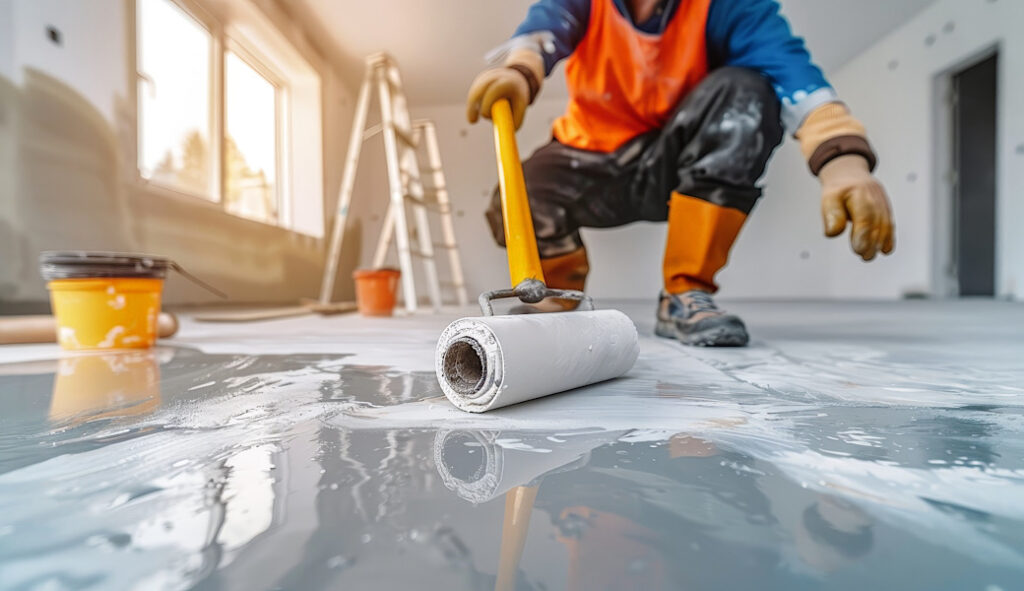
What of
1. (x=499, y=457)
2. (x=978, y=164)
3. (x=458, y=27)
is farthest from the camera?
(x=978, y=164)

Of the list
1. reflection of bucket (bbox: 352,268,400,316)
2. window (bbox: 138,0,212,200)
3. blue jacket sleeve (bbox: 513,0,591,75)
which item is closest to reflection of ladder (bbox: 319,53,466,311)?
reflection of bucket (bbox: 352,268,400,316)

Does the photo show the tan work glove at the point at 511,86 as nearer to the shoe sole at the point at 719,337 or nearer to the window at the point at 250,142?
the shoe sole at the point at 719,337

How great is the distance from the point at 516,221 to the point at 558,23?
799 mm

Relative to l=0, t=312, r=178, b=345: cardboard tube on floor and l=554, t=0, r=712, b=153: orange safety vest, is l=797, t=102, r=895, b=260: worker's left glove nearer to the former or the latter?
l=554, t=0, r=712, b=153: orange safety vest

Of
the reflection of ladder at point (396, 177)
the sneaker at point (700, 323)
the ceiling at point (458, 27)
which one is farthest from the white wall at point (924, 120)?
the reflection of ladder at point (396, 177)

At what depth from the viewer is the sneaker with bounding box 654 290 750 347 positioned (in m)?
1.11

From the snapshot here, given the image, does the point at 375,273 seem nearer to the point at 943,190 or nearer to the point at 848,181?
the point at 848,181

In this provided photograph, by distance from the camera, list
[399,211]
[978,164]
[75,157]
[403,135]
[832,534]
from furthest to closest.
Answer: [978,164], [403,135], [399,211], [75,157], [832,534]

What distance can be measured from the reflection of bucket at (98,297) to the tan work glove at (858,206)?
1557 millimetres

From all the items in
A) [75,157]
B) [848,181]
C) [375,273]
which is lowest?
[375,273]

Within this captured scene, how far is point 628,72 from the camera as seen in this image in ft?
4.75

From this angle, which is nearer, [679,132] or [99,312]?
[99,312]

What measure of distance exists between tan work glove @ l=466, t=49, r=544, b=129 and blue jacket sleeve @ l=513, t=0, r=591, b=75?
12 centimetres

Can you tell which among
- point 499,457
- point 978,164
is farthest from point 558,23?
point 978,164
